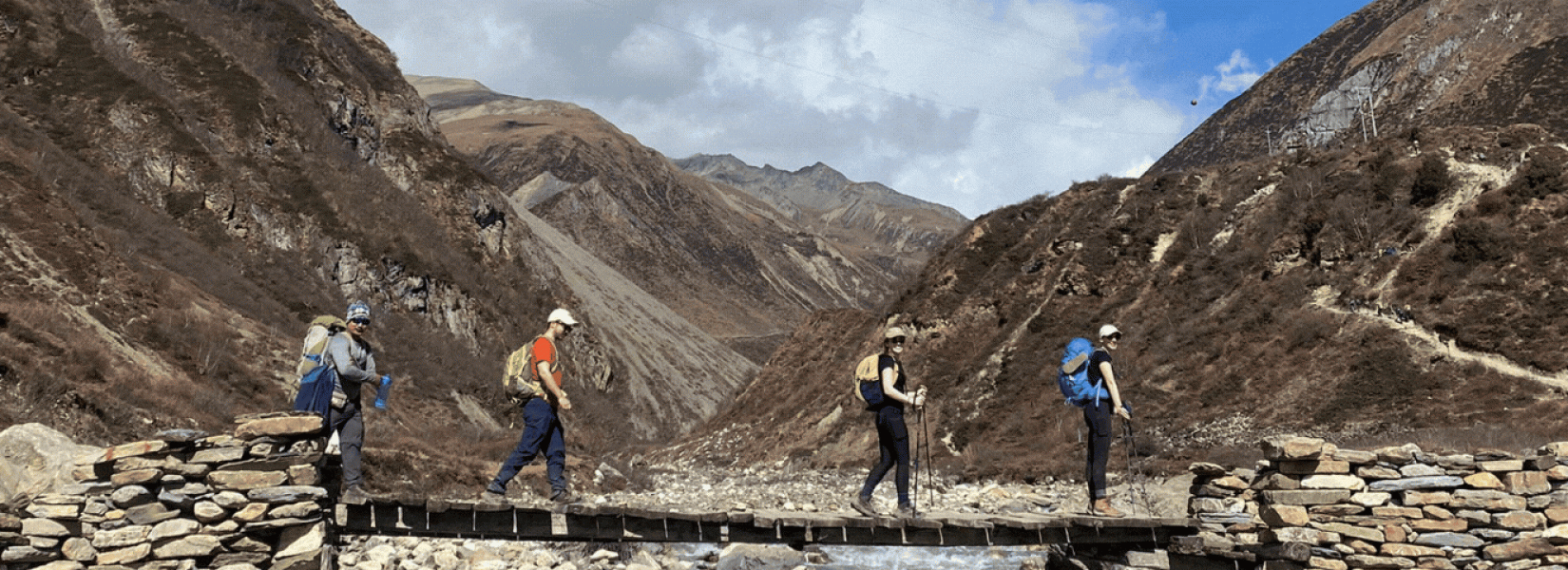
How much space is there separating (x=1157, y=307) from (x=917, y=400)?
23.4 m

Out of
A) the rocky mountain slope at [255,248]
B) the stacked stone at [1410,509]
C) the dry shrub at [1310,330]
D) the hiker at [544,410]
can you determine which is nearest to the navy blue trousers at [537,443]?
the hiker at [544,410]

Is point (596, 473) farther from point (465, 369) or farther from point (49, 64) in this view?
point (49, 64)

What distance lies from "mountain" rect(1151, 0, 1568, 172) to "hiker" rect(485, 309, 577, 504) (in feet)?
138

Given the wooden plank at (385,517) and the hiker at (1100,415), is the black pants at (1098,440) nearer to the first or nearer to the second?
the hiker at (1100,415)

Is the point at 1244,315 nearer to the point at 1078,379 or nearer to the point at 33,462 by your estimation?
the point at 1078,379

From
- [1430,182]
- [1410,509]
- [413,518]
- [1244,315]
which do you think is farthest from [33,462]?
[1430,182]

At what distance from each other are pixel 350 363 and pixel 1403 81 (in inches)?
2819

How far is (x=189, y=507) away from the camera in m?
8.84

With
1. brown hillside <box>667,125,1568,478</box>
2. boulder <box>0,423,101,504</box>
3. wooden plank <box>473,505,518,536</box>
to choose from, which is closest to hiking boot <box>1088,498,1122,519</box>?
wooden plank <box>473,505,518,536</box>

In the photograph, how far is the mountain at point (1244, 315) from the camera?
21.0 m

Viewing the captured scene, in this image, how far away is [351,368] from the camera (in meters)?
9.47

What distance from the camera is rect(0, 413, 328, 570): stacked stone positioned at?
336 inches

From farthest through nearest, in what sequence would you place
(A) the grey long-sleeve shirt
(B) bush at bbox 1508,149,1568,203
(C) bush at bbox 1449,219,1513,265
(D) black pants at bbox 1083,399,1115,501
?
1. (B) bush at bbox 1508,149,1568,203
2. (C) bush at bbox 1449,219,1513,265
3. (D) black pants at bbox 1083,399,1115,501
4. (A) the grey long-sleeve shirt

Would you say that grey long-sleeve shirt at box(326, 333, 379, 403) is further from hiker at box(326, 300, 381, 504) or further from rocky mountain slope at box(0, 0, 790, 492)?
rocky mountain slope at box(0, 0, 790, 492)
